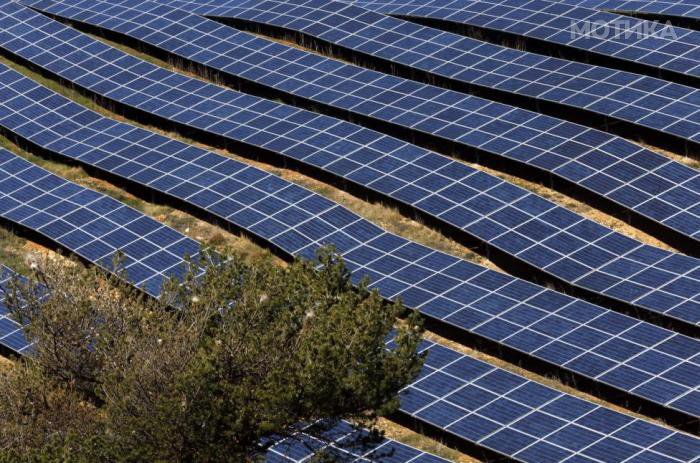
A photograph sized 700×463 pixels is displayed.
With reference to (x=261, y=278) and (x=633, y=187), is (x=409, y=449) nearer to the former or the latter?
(x=261, y=278)

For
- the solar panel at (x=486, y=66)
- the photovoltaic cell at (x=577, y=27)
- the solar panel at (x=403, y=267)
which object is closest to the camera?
the solar panel at (x=403, y=267)

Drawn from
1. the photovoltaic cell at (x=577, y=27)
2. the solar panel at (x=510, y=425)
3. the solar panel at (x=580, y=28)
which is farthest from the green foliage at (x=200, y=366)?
the photovoltaic cell at (x=577, y=27)

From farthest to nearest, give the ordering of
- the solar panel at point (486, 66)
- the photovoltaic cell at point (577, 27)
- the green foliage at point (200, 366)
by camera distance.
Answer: the photovoltaic cell at point (577, 27), the solar panel at point (486, 66), the green foliage at point (200, 366)

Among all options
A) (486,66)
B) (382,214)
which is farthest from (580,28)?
(382,214)

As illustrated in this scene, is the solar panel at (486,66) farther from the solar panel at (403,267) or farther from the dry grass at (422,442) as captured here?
the dry grass at (422,442)

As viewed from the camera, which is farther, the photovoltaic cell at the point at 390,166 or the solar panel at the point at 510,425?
the photovoltaic cell at the point at 390,166

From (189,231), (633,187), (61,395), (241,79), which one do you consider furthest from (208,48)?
(61,395)

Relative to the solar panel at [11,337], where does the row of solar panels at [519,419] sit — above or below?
above

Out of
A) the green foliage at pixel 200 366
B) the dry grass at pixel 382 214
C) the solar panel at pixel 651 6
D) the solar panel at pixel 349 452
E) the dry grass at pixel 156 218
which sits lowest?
the dry grass at pixel 156 218
